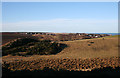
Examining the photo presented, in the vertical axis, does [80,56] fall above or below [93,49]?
Answer: below

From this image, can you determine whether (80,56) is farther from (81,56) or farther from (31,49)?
(31,49)

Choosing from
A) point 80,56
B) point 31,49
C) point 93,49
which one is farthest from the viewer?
point 93,49

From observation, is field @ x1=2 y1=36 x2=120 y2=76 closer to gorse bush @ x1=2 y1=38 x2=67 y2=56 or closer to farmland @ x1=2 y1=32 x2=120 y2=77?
→ farmland @ x1=2 y1=32 x2=120 y2=77

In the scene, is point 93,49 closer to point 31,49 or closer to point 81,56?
point 81,56

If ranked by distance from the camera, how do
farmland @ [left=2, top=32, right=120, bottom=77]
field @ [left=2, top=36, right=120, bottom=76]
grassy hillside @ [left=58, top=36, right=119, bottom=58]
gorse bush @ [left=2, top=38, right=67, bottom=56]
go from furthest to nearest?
gorse bush @ [left=2, top=38, right=67, bottom=56], grassy hillside @ [left=58, top=36, right=119, bottom=58], field @ [left=2, top=36, right=120, bottom=76], farmland @ [left=2, top=32, right=120, bottom=77]

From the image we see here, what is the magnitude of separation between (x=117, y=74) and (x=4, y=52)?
12.5 m

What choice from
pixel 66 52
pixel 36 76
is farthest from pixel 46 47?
pixel 36 76

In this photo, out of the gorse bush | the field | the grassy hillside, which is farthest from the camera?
the gorse bush

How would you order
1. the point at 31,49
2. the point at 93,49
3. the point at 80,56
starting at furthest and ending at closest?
the point at 93,49
the point at 31,49
the point at 80,56

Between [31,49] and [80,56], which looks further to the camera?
[31,49]

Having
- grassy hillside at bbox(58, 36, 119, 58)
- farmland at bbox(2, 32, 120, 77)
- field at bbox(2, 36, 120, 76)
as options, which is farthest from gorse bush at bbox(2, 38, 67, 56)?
grassy hillside at bbox(58, 36, 119, 58)

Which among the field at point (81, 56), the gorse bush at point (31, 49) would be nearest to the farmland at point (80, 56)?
the field at point (81, 56)

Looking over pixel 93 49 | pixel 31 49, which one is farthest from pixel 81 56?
pixel 31 49

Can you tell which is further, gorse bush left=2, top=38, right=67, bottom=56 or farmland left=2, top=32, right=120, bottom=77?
gorse bush left=2, top=38, right=67, bottom=56
